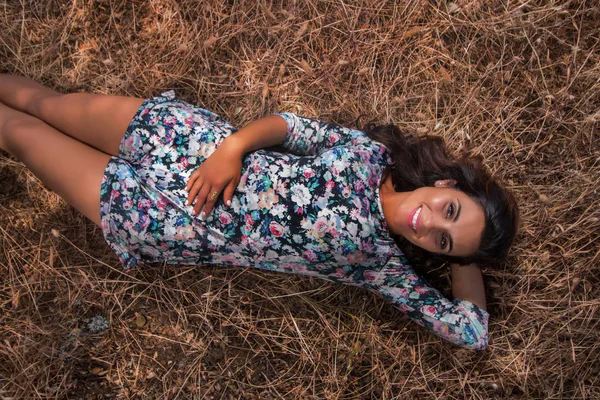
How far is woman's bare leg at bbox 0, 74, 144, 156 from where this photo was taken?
2.60 meters

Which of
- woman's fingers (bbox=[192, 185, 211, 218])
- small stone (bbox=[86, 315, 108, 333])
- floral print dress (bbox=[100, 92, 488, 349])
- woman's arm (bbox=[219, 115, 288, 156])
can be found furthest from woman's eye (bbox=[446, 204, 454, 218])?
small stone (bbox=[86, 315, 108, 333])

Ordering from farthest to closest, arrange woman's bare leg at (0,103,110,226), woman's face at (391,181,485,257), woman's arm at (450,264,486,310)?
woman's arm at (450,264,486,310), woman's bare leg at (0,103,110,226), woman's face at (391,181,485,257)

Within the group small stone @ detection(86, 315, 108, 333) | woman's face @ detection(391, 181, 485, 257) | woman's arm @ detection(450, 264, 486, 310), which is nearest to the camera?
woman's face @ detection(391, 181, 485, 257)

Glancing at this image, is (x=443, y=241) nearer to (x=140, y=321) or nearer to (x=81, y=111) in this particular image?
(x=140, y=321)

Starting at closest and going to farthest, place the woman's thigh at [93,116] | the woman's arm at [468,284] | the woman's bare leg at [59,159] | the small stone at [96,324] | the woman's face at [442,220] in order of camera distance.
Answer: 1. the woman's face at [442,220]
2. the woman's bare leg at [59,159]
3. the woman's thigh at [93,116]
4. the woman's arm at [468,284]
5. the small stone at [96,324]

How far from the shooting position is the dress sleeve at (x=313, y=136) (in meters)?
2.64

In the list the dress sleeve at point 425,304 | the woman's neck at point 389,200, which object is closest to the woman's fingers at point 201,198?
the woman's neck at point 389,200

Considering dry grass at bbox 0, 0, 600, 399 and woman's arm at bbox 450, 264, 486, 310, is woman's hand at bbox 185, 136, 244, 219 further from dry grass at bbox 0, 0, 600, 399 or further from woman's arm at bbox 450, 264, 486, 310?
woman's arm at bbox 450, 264, 486, 310

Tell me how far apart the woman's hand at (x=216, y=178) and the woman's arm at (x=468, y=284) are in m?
1.60

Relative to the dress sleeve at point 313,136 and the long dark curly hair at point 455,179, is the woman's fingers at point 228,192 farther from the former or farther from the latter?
the long dark curly hair at point 455,179

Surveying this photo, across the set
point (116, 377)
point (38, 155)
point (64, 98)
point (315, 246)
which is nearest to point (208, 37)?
point (64, 98)

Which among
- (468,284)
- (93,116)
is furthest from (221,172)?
(468,284)

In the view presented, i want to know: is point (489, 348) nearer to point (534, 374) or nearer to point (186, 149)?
point (534, 374)

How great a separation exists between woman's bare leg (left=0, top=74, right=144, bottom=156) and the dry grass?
1.35 feet
